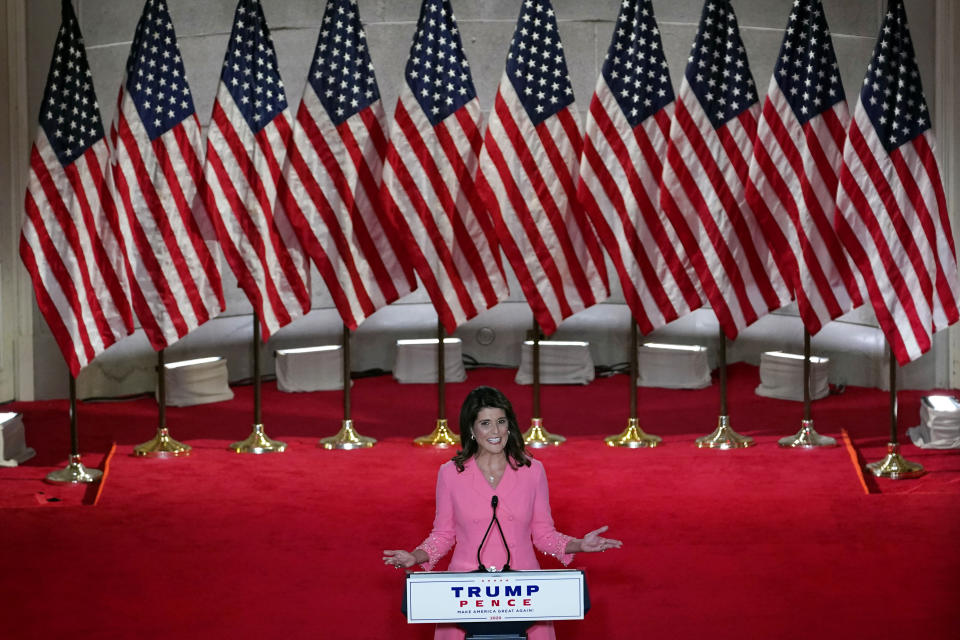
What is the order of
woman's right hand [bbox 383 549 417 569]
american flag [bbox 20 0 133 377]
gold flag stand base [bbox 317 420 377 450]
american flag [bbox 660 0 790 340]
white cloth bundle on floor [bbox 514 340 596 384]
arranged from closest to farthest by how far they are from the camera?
woman's right hand [bbox 383 549 417 569]
american flag [bbox 20 0 133 377]
american flag [bbox 660 0 790 340]
gold flag stand base [bbox 317 420 377 450]
white cloth bundle on floor [bbox 514 340 596 384]

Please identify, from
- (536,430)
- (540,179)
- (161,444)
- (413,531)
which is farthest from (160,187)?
(413,531)

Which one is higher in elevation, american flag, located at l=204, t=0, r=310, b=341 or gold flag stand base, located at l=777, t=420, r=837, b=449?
american flag, located at l=204, t=0, r=310, b=341

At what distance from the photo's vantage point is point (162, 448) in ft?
38.8

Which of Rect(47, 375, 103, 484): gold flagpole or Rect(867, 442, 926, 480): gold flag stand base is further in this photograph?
Rect(47, 375, 103, 484): gold flagpole

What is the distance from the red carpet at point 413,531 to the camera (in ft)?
23.8

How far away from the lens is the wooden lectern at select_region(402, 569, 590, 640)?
4.73m

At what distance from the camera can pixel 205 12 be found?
1540 centimetres

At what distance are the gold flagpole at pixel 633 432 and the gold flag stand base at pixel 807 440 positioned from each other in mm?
1149

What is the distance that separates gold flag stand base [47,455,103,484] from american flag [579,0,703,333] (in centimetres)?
469

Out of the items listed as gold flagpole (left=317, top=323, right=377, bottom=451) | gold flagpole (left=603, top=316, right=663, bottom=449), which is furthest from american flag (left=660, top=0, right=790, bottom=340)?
gold flagpole (left=317, top=323, right=377, bottom=451)

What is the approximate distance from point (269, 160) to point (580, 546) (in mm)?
6991

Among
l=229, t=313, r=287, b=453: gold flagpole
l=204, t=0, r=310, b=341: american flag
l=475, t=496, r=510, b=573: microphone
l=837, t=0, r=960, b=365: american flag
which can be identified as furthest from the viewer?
l=229, t=313, r=287, b=453: gold flagpole

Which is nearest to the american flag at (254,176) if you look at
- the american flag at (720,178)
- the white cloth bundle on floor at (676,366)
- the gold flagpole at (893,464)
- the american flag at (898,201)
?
the american flag at (720,178)

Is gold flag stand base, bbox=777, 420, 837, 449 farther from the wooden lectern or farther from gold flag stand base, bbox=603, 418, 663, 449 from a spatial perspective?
the wooden lectern
